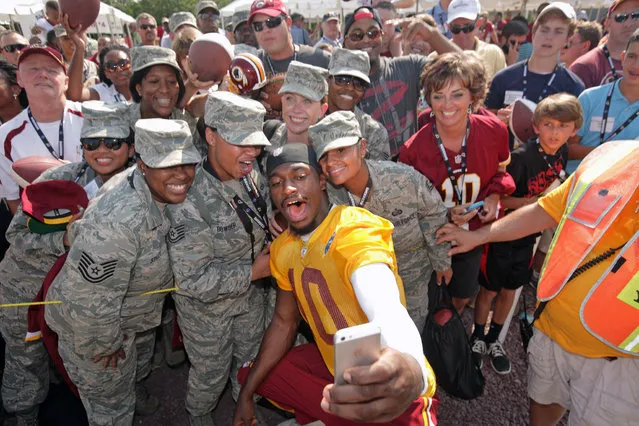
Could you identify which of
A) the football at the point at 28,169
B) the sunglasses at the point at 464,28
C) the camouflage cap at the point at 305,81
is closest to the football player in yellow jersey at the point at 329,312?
the camouflage cap at the point at 305,81

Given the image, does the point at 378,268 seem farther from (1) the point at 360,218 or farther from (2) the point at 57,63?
(2) the point at 57,63

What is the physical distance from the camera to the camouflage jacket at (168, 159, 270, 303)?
8.92 ft

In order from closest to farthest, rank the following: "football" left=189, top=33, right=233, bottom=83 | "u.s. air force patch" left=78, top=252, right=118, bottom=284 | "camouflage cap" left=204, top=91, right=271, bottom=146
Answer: "u.s. air force patch" left=78, top=252, right=118, bottom=284
"camouflage cap" left=204, top=91, right=271, bottom=146
"football" left=189, top=33, right=233, bottom=83

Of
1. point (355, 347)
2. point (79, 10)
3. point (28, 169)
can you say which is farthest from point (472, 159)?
point (79, 10)

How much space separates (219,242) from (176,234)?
33cm

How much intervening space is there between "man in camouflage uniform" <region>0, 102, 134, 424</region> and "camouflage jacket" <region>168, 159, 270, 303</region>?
0.89 m

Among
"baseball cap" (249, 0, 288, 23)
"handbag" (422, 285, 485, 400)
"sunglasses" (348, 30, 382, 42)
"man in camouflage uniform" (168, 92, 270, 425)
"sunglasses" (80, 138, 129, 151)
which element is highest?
"baseball cap" (249, 0, 288, 23)

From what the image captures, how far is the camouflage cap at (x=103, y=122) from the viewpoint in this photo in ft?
10.1

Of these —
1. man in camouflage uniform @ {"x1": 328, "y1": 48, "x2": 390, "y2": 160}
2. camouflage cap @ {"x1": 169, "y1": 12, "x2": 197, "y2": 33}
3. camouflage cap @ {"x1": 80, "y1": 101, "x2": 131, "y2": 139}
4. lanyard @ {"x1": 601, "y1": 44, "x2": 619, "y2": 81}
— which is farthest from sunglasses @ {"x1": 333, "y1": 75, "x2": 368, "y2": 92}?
camouflage cap @ {"x1": 169, "y1": 12, "x2": 197, "y2": 33}

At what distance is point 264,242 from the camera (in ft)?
10.6

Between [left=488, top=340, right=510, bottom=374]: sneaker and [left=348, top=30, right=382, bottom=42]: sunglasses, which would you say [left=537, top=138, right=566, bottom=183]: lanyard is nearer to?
[left=488, top=340, right=510, bottom=374]: sneaker

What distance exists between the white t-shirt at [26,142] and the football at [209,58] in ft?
4.36

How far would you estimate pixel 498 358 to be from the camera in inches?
159

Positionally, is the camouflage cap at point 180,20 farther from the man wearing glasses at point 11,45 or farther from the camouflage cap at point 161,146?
the camouflage cap at point 161,146
